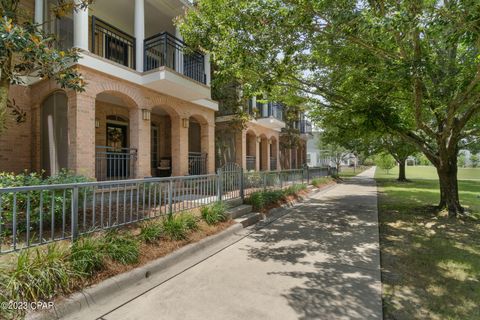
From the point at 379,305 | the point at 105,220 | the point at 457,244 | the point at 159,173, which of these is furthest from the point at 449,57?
the point at 159,173

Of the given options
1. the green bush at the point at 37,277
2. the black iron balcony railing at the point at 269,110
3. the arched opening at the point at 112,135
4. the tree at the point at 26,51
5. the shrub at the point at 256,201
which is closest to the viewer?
the green bush at the point at 37,277

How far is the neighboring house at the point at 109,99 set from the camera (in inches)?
269

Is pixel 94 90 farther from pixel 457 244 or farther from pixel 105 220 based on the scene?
pixel 457 244

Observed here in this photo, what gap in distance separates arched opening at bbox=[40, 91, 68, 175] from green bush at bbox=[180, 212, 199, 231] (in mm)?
4324

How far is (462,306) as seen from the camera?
3008 mm

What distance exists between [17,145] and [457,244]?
12.0 metres

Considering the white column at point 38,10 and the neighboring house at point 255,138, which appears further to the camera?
the neighboring house at point 255,138

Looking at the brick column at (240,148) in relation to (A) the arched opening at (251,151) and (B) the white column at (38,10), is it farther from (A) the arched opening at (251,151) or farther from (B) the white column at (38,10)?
(B) the white column at (38,10)

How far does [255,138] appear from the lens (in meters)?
16.3

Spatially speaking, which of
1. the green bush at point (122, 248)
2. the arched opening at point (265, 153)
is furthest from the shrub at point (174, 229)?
the arched opening at point (265, 153)

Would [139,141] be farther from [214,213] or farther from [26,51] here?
[26,51]

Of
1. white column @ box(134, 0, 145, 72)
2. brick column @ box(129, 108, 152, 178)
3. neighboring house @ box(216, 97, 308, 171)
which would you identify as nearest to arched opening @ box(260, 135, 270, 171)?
neighboring house @ box(216, 97, 308, 171)

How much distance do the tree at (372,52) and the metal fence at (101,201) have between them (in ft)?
10.3

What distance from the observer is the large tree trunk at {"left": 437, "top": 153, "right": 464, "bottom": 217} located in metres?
7.58
